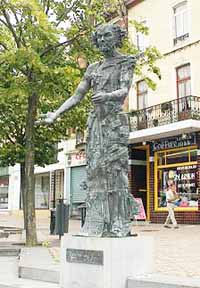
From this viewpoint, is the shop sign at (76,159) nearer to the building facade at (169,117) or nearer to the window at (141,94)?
the building facade at (169,117)

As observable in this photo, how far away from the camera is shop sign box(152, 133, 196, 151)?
81.4 feet

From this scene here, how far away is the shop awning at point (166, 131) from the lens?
23.5m

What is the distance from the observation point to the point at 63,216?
14.7 metres

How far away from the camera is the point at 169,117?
25297 mm

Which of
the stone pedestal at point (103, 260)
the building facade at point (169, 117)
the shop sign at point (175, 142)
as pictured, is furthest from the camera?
the shop sign at point (175, 142)

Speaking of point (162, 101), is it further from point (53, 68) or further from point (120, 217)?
point (120, 217)

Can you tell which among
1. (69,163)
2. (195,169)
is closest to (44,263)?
(195,169)

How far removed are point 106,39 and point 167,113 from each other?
706 inches

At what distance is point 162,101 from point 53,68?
43.3ft

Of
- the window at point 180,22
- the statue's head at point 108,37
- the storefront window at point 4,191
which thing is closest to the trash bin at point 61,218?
the statue's head at point 108,37

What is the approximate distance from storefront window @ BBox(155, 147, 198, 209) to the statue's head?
17.4 metres

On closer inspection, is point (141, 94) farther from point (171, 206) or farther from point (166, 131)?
point (171, 206)

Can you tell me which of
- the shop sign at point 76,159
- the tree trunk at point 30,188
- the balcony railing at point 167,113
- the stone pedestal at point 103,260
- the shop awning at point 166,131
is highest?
the balcony railing at point 167,113

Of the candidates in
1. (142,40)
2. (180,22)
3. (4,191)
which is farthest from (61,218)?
(4,191)
